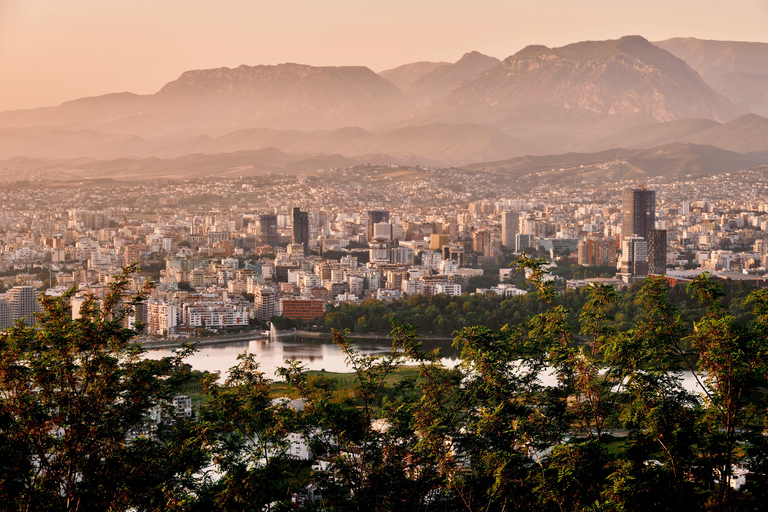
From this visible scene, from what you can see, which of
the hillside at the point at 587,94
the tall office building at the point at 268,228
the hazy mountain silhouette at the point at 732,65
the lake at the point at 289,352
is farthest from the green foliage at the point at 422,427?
the hazy mountain silhouette at the point at 732,65

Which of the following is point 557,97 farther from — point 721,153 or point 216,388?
point 216,388

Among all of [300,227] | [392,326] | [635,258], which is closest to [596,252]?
[635,258]

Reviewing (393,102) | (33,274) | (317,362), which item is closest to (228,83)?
(393,102)

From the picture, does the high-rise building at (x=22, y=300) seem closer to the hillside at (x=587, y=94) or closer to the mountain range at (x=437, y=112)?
the mountain range at (x=437, y=112)

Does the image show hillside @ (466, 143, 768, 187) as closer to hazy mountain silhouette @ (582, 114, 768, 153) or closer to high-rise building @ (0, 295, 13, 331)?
hazy mountain silhouette @ (582, 114, 768, 153)

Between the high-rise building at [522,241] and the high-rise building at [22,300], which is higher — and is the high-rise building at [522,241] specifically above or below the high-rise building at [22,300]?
below

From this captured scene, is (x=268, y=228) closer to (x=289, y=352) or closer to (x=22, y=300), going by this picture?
(x=22, y=300)
